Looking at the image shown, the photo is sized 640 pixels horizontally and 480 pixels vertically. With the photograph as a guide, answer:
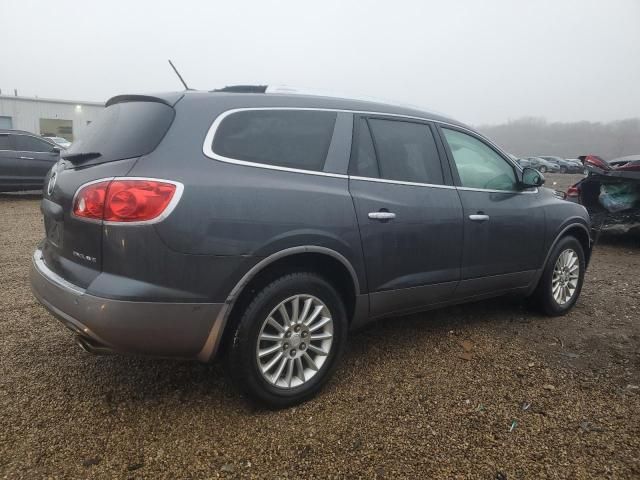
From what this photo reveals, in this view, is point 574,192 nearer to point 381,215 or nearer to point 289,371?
point 381,215

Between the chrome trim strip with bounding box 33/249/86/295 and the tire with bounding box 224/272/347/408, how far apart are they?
0.76 metres

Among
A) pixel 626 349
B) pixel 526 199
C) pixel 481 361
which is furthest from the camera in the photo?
pixel 526 199

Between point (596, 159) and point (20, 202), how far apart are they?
36.4 feet

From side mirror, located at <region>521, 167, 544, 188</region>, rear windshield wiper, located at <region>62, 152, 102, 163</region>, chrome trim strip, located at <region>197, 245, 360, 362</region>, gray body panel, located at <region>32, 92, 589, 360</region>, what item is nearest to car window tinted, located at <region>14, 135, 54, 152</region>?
gray body panel, located at <region>32, 92, 589, 360</region>

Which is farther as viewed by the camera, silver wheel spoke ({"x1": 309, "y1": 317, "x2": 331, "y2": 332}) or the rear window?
silver wheel spoke ({"x1": 309, "y1": 317, "x2": 331, "y2": 332})

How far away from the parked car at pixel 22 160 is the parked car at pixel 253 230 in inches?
360

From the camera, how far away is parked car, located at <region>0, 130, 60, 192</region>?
407 inches

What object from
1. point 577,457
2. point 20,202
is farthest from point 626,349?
point 20,202

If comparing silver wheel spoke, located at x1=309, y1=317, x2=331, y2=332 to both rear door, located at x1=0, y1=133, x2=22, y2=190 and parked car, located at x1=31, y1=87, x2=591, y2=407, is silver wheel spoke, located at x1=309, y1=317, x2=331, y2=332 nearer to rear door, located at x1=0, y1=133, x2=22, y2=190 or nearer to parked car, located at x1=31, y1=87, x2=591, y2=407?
parked car, located at x1=31, y1=87, x2=591, y2=407

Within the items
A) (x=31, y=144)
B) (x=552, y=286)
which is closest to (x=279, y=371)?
(x=552, y=286)

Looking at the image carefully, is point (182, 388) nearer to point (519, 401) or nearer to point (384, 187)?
point (384, 187)

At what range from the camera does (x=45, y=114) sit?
37.7 meters

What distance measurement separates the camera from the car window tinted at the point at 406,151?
3049 mm

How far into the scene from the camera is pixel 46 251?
107 inches
